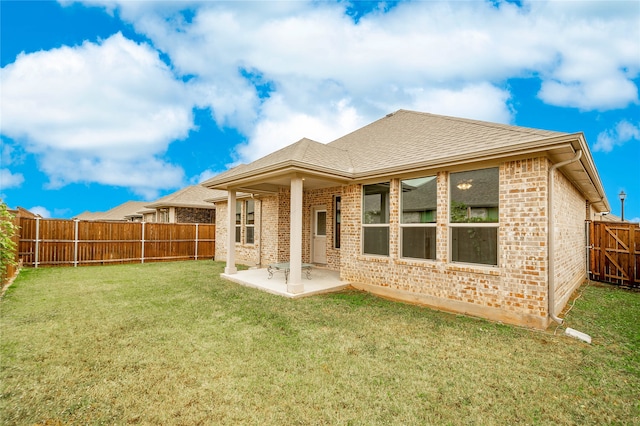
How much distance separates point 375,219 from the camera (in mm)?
7738

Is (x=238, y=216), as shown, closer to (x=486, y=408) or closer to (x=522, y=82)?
(x=486, y=408)

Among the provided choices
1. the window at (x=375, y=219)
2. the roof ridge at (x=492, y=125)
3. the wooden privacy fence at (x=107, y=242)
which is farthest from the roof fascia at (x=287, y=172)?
the wooden privacy fence at (x=107, y=242)

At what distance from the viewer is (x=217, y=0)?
9.38m

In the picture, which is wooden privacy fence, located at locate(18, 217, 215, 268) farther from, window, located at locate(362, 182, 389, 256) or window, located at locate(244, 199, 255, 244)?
window, located at locate(362, 182, 389, 256)

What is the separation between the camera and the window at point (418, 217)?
21.5 feet

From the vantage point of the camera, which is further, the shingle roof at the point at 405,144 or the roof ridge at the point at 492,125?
the shingle roof at the point at 405,144

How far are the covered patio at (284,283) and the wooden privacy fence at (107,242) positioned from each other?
6842mm

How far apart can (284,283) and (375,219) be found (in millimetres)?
3204


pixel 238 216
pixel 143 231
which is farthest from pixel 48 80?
pixel 238 216

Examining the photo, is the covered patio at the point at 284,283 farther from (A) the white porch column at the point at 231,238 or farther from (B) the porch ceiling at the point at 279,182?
(B) the porch ceiling at the point at 279,182

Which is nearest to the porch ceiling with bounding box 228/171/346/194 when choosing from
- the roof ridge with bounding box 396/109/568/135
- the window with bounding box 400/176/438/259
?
the window with bounding box 400/176/438/259

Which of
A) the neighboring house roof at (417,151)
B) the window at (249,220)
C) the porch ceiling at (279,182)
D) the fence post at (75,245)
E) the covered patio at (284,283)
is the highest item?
the neighboring house roof at (417,151)

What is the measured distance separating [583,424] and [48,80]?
52.7ft

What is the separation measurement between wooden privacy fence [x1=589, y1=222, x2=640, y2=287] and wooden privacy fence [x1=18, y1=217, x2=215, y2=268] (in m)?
16.8
